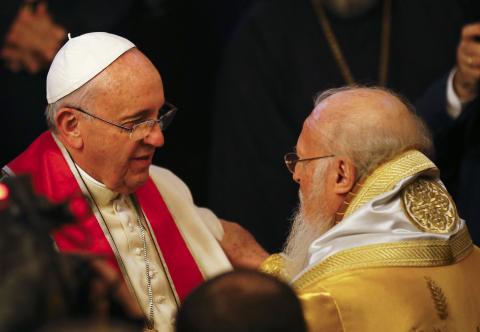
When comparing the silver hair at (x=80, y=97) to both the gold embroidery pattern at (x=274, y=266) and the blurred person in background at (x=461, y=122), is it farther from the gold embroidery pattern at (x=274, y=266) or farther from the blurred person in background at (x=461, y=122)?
the blurred person in background at (x=461, y=122)

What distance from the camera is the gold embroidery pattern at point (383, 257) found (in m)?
3.67

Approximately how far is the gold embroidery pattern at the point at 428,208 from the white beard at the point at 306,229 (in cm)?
34

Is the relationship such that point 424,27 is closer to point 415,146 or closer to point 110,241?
point 415,146

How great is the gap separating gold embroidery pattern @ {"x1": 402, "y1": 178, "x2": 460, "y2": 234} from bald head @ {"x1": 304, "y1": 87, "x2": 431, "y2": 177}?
0.16 metres

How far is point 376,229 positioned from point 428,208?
20 cm

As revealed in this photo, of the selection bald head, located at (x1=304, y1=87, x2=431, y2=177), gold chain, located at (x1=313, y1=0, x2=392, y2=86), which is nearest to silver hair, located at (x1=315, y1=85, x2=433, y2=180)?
bald head, located at (x1=304, y1=87, x2=431, y2=177)

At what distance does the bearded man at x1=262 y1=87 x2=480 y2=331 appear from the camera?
359 cm

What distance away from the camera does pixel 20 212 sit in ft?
8.43

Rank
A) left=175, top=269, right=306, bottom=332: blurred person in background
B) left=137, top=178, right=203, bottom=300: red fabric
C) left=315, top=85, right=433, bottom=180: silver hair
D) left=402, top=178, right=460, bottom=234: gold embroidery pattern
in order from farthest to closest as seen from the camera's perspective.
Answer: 1. left=137, top=178, right=203, bottom=300: red fabric
2. left=315, top=85, right=433, bottom=180: silver hair
3. left=402, top=178, right=460, bottom=234: gold embroidery pattern
4. left=175, top=269, right=306, bottom=332: blurred person in background

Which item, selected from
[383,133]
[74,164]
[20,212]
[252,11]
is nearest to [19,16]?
[252,11]

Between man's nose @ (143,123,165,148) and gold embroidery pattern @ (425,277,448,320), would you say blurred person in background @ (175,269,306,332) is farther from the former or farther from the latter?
man's nose @ (143,123,165,148)

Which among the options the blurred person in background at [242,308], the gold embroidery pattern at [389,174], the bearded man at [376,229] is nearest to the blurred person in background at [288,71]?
the bearded man at [376,229]

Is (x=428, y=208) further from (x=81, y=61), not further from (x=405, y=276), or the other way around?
(x=81, y=61)

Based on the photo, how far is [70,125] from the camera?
3.98m
